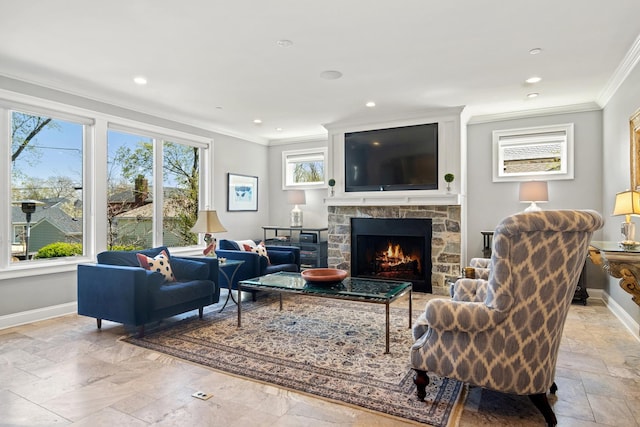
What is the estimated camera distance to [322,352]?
316 centimetres

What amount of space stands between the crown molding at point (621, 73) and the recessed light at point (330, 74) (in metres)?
2.53

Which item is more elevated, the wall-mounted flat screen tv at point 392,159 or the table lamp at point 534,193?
the wall-mounted flat screen tv at point 392,159

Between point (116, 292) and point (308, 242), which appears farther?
point (308, 242)

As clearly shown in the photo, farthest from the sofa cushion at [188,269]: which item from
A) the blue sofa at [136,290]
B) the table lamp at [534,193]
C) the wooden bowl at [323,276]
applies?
the table lamp at [534,193]

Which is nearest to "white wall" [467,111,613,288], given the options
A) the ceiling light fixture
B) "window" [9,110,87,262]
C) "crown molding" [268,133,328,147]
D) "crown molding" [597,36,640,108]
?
"crown molding" [597,36,640,108]

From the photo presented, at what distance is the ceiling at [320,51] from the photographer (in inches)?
108

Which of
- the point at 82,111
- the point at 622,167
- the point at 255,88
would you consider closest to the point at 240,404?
the point at 255,88

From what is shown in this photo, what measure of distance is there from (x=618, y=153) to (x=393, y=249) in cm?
299

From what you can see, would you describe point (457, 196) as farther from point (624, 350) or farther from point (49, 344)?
point (49, 344)

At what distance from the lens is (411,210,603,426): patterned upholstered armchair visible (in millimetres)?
1952

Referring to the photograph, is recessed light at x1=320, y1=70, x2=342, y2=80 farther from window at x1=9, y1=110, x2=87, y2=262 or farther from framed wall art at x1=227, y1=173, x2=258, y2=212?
framed wall art at x1=227, y1=173, x2=258, y2=212

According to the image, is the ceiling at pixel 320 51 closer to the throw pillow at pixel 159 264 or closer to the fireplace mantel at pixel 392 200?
the fireplace mantel at pixel 392 200

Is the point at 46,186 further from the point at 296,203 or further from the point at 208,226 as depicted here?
the point at 296,203

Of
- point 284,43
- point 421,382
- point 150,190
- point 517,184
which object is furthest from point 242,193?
point 421,382
